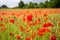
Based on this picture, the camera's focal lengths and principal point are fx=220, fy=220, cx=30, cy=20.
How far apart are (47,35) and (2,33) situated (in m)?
0.86

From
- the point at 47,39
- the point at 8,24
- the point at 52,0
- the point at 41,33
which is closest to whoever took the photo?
the point at 41,33

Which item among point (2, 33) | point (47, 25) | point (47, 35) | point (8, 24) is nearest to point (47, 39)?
point (47, 35)

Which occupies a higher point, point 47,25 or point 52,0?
point 47,25

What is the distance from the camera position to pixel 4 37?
10.4 ft

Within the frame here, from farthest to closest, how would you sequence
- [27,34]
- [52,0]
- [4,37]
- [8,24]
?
[52,0]
[8,24]
[4,37]
[27,34]

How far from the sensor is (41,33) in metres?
2.31

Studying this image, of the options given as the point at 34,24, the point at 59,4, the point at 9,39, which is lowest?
the point at 59,4

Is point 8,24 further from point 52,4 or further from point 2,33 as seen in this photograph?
point 52,4

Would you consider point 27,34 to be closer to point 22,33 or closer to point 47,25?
point 22,33

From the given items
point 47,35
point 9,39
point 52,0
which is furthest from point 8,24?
point 52,0

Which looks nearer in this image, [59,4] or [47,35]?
[47,35]

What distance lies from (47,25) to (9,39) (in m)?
0.86

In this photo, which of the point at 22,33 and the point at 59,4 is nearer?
the point at 22,33

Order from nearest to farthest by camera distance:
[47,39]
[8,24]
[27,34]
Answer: [47,39] < [27,34] < [8,24]
